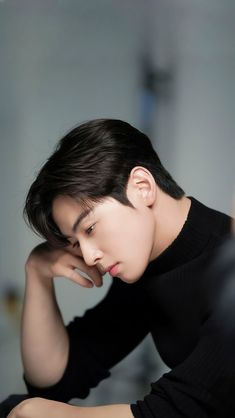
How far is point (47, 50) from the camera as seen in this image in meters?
1.12

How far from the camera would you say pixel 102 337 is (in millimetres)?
946

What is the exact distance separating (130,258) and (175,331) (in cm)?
15

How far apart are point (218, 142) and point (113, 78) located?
25cm

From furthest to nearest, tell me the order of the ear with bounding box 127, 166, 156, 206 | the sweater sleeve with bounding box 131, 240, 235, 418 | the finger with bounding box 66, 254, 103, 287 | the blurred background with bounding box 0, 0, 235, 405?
the blurred background with bounding box 0, 0, 235, 405 < the finger with bounding box 66, 254, 103, 287 < the ear with bounding box 127, 166, 156, 206 < the sweater sleeve with bounding box 131, 240, 235, 418

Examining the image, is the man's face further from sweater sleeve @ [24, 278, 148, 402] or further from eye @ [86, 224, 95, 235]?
sweater sleeve @ [24, 278, 148, 402]

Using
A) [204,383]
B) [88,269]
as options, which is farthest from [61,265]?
[204,383]

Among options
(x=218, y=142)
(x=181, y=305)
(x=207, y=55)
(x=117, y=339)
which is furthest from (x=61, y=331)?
(x=207, y=55)

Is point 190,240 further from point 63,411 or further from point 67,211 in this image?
point 63,411

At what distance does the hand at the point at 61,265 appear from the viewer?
0.85 m

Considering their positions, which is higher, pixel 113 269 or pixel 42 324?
pixel 113 269

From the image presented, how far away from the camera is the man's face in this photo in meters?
0.72

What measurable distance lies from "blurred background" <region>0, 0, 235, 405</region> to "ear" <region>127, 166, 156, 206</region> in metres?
0.28

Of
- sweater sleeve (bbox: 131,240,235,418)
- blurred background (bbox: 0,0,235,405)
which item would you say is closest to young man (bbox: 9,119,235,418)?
sweater sleeve (bbox: 131,240,235,418)

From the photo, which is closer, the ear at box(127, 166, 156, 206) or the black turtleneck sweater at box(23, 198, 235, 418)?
the black turtleneck sweater at box(23, 198, 235, 418)
